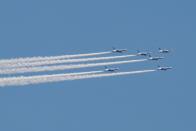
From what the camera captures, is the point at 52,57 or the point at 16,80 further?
the point at 52,57

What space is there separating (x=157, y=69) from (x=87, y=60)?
18501 mm

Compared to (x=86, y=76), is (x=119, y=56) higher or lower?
higher

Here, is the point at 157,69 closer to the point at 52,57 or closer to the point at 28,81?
the point at 52,57

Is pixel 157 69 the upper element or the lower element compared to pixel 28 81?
upper

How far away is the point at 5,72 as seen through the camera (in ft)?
304

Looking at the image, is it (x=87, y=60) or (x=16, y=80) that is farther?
(x=87, y=60)

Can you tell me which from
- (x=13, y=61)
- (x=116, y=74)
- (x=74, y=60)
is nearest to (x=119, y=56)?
(x=116, y=74)

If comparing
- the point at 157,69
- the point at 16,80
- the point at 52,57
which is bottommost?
the point at 16,80

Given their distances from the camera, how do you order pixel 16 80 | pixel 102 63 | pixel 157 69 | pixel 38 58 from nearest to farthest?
1. pixel 16 80
2. pixel 38 58
3. pixel 102 63
4. pixel 157 69

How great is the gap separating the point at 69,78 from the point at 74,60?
3909 mm

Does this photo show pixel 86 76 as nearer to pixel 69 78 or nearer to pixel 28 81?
pixel 69 78

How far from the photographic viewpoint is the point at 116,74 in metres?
109

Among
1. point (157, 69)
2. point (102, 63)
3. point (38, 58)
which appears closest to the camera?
point (38, 58)

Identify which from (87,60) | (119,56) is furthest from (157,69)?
(87,60)
